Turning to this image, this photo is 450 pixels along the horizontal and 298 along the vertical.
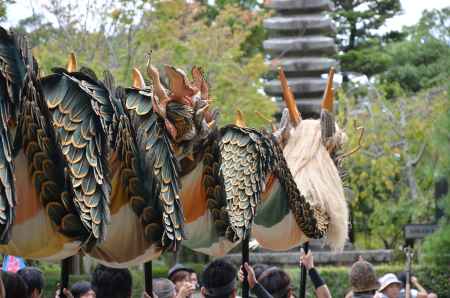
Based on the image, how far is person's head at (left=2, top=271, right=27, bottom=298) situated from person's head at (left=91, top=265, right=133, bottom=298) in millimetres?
385

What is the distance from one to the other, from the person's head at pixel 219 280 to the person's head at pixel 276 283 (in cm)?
62

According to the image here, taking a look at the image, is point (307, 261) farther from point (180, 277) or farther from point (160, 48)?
point (160, 48)

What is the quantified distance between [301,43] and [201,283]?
1744cm

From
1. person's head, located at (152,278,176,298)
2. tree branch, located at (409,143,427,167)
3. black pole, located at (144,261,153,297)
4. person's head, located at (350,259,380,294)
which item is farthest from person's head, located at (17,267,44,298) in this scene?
tree branch, located at (409,143,427,167)

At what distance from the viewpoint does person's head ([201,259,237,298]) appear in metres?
7.00

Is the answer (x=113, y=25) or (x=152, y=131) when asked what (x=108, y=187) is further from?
(x=113, y=25)

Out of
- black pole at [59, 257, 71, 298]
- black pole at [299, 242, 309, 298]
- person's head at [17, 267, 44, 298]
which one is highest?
black pole at [59, 257, 71, 298]

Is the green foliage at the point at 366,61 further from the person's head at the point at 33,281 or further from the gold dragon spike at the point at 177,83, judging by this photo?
the gold dragon spike at the point at 177,83

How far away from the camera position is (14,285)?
20.9 ft

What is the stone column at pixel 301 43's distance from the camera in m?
24.4

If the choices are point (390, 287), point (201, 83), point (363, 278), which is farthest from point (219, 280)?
point (390, 287)

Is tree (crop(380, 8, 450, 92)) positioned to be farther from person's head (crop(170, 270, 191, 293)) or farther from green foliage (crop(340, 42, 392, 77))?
person's head (crop(170, 270, 191, 293))

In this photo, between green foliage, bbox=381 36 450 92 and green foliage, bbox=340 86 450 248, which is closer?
green foliage, bbox=340 86 450 248

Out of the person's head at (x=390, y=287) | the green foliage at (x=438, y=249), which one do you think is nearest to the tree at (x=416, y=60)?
the green foliage at (x=438, y=249)
